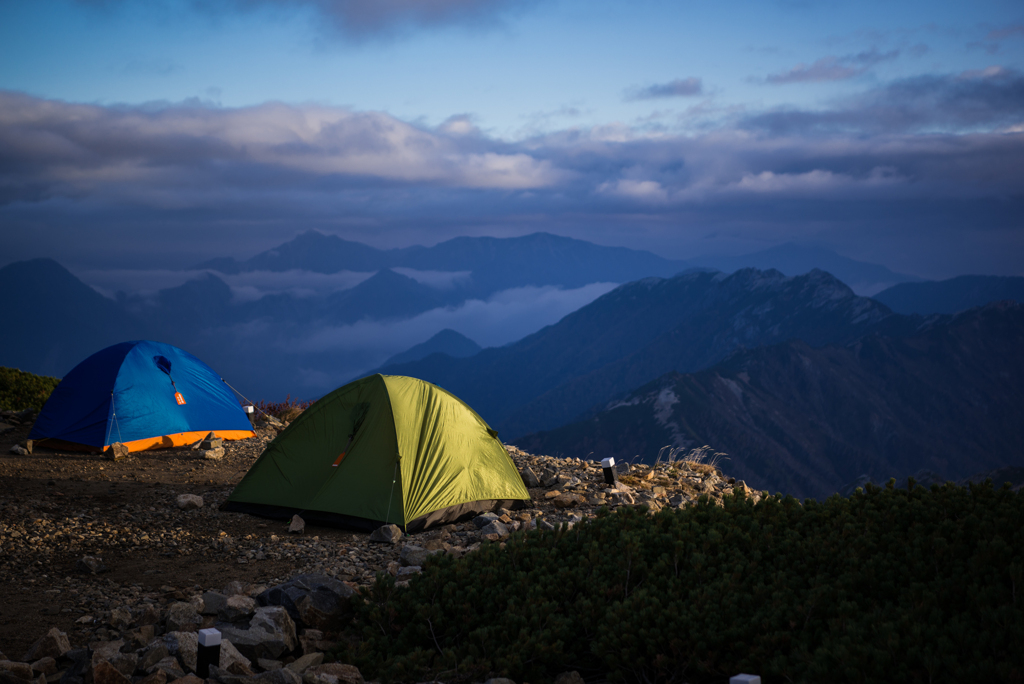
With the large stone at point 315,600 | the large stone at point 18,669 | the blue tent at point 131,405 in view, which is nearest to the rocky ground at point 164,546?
the large stone at point 18,669

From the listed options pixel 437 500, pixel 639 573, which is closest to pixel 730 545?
pixel 639 573

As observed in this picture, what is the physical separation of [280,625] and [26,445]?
12370 mm

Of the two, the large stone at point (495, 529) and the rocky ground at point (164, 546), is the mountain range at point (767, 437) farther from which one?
the large stone at point (495, 529)

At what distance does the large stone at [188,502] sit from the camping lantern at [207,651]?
6330 mm

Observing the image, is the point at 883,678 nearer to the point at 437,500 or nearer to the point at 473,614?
the point at 473,614

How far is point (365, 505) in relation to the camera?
10.3m

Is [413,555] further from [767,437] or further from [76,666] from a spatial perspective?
[767,437]

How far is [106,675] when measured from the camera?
5242mm

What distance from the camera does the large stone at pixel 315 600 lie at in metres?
6.61

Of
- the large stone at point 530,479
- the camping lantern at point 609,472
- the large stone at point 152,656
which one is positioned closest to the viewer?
the large stone at point 152,656

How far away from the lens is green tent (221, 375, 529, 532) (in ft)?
34.1

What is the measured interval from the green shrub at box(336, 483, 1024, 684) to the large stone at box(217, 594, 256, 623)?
1117 millimetres

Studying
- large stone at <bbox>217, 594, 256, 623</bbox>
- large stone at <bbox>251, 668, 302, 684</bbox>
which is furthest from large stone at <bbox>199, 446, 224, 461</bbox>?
large stone at <bbox>251, 668, 302, 684</bbox>

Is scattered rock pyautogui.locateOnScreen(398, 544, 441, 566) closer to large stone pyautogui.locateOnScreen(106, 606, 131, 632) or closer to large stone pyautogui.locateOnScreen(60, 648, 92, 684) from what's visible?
large stone pyautogui.locateOnScreen(106, 606, 131, 632)
